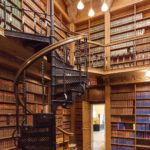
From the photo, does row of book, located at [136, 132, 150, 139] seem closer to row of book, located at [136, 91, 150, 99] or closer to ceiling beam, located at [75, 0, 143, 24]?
row of book, located at [136, 91, 150, 99]

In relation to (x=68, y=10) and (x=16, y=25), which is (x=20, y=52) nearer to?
(x=16, y=25)

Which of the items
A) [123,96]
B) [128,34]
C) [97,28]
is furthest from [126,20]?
[123,96]

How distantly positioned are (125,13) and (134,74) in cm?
187

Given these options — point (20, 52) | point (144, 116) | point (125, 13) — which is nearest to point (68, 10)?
point (125, 13)

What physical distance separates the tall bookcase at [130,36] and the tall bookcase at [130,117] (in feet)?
2.36

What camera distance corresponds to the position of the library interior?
155 inches

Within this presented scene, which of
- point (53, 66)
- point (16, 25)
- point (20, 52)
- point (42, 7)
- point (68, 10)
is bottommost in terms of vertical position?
point (53, 66)

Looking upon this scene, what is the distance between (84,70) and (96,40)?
10.5 ft

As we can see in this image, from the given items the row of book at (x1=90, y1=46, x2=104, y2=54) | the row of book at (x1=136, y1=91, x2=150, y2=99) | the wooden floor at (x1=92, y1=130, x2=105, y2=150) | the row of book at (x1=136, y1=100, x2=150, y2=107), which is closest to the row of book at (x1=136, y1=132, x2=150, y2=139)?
the row of book at (x1=136, y1=100, x2=150, y2=107)

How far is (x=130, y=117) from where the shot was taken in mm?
6188

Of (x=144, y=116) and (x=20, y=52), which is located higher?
(x=20, y=52)

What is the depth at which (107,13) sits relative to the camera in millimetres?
6602

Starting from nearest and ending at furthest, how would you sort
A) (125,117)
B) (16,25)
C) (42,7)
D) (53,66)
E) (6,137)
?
(53,66), (6,137), (16,25), (42,7), (125,117)

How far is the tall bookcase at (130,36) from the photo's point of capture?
5939 millimetres
